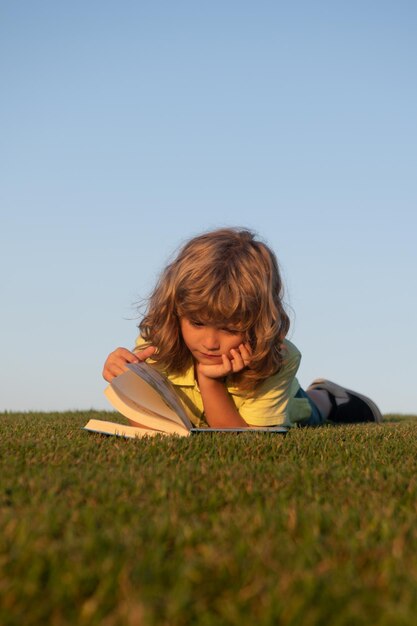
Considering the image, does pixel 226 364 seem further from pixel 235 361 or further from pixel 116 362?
pixel 116 362

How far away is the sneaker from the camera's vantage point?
24.3ft

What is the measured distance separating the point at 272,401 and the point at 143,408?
47.3 inches

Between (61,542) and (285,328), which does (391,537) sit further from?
(285,328)

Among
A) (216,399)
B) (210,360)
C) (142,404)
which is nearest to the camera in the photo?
(142,404)

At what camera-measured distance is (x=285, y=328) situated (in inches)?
195

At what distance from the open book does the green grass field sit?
2.93 ft

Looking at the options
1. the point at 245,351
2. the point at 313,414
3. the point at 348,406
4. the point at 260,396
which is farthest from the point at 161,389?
the point at 348,406

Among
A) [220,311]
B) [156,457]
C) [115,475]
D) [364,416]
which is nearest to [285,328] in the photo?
[220,311]

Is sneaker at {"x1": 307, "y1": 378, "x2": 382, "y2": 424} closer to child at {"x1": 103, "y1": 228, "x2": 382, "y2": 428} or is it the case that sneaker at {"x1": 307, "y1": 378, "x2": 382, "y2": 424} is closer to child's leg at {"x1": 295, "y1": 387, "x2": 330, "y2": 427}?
child's leg at {"x1": 295, "y1": 387, "x2": 330, "y2": 427}

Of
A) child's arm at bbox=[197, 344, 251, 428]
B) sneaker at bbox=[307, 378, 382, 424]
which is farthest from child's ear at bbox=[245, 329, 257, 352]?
sneaker at bbox=[307, 378, 382, 424]

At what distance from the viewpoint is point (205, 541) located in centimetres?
182

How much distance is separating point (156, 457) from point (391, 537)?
59.9 inches

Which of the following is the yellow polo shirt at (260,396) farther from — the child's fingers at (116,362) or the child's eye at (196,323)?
the child's eye at (196,323)

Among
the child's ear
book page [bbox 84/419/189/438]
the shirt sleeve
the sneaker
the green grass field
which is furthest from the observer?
the sneaker
